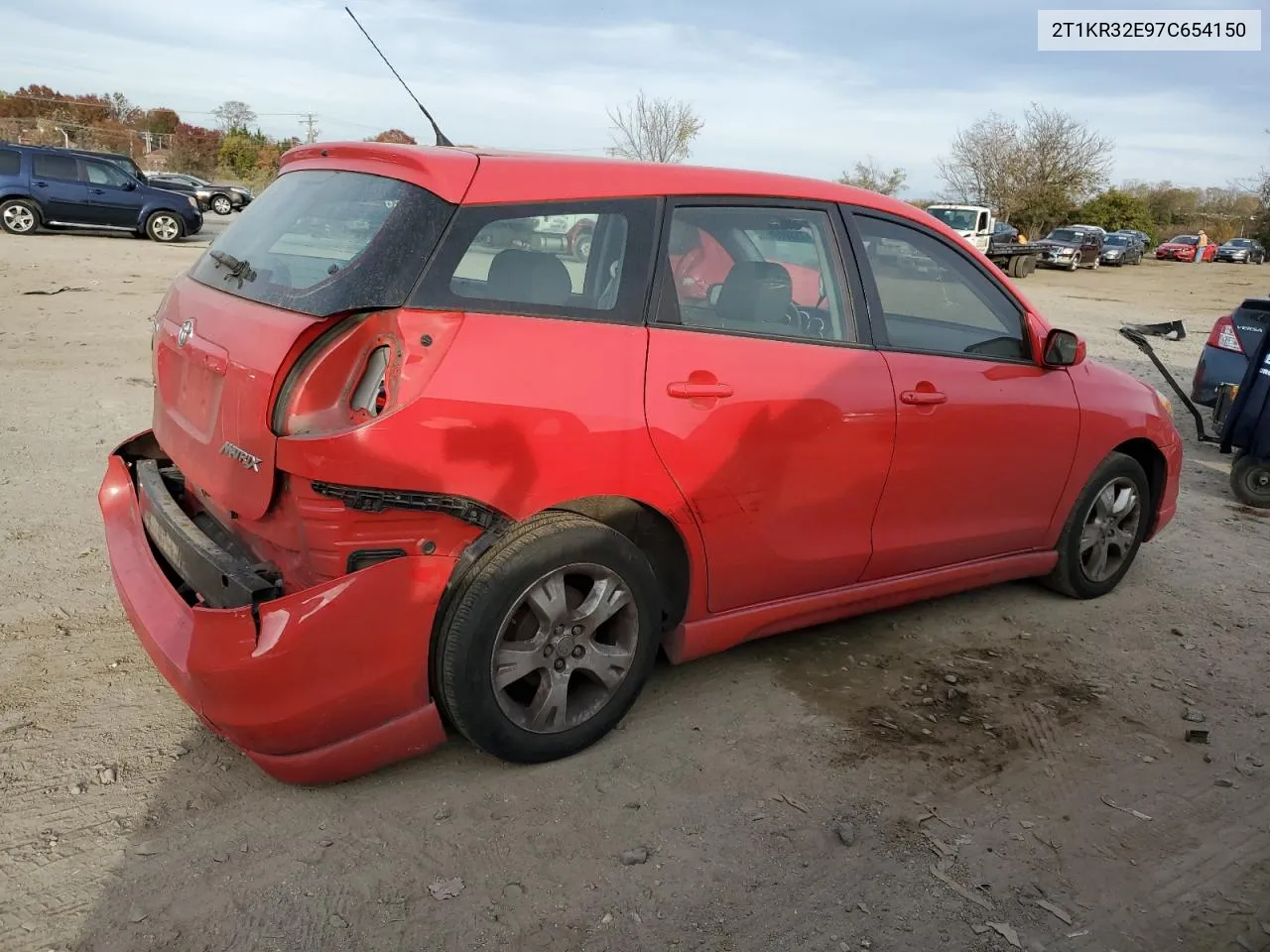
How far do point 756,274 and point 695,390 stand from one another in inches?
22.7

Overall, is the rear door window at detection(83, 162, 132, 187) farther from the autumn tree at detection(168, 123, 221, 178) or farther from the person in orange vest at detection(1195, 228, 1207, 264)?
the person in orange vest at detection(1195, 228, 1207, 264)

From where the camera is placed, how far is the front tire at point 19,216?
20.0 metres

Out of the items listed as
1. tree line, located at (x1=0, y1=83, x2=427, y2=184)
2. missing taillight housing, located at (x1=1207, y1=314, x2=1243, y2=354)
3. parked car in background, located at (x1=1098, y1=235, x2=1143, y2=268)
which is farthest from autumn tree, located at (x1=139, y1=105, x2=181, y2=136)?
missing taillight housing, located at (x1=1207, y1=314, x2=1243, y2=354)

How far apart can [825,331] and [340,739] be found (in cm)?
204

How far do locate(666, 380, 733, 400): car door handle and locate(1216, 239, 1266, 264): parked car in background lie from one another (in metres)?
54.1

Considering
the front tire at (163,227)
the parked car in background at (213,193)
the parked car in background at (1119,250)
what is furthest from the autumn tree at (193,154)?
the parked car in background at (1119,250)

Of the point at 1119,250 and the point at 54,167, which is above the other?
the point at 1119,250

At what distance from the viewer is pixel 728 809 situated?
114 inches

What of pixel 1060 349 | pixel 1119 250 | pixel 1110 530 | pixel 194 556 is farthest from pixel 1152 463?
pixel 1119 250

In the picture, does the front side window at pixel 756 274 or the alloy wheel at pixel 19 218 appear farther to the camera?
the alloy wheel at pixel 19 218

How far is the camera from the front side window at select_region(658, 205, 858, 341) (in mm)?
3141

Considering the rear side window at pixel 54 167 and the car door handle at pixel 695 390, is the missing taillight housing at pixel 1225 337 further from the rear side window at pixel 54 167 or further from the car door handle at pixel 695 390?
the rear side window at pixel 54 167

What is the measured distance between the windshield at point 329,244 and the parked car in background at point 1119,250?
41819mm

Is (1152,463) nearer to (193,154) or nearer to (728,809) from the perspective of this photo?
(728,809)
